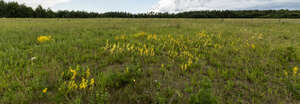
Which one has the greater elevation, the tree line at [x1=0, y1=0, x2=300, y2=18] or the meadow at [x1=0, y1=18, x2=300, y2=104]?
the tree line at [x1=0, y1=0, x2=300, y2=18]

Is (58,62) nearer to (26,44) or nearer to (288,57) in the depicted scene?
(26,44)

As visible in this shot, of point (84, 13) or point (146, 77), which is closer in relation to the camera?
point (146, 77)

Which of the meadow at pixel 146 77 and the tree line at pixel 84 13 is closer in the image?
the meadow at pixel 146 77

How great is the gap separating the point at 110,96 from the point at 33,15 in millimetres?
61123

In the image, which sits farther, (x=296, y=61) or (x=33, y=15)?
(x=33, y=15)

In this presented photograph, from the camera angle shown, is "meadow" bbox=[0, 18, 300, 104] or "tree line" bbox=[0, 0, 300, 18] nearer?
"meadow" bbox=[0, 18, 300, 104]

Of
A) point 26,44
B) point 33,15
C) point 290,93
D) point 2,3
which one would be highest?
point 2,3

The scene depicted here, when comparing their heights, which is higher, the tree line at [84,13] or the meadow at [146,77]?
the tree line at [84,13]

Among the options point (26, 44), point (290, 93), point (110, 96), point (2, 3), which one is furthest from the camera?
point (2, 3)

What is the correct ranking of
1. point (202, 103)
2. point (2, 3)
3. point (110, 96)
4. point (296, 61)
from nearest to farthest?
1. point (202, 103)
2. point (110, 96)
3. point (296, 61)
4. point (2, 3)

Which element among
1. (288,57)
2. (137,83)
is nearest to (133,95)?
(137,83)

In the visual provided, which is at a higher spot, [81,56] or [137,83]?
[81,56]

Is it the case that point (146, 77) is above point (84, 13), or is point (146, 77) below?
Answer: below

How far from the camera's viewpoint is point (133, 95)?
2566mm
